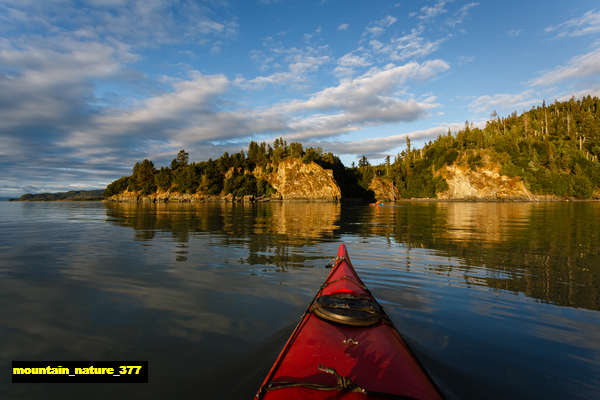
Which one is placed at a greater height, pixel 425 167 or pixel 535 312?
pixel 425 167

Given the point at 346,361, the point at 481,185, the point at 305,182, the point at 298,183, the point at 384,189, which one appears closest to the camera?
the point at 346,361

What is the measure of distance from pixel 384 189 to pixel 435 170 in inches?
1112

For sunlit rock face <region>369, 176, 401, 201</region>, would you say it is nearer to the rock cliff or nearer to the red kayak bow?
the rock cliff

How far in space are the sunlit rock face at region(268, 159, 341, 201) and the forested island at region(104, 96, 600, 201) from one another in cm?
53

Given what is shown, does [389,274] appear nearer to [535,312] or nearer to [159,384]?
[535,312]

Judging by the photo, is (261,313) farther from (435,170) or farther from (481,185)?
(435,170)

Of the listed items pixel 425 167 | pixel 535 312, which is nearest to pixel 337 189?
pixel 425 167

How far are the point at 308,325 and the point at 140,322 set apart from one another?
13.4 feet

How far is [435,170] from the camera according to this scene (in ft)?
463

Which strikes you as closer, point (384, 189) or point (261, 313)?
point (261, 313)

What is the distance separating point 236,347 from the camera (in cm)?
482

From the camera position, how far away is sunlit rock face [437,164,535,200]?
111812 millimetres

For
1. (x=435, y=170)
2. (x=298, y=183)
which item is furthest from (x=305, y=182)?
(x=435, y=170)

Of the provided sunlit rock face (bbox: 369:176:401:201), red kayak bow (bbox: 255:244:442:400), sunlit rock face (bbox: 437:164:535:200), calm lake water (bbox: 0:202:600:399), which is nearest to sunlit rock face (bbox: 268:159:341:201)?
sunlit rock face (bbox: 369:176:401:201)
